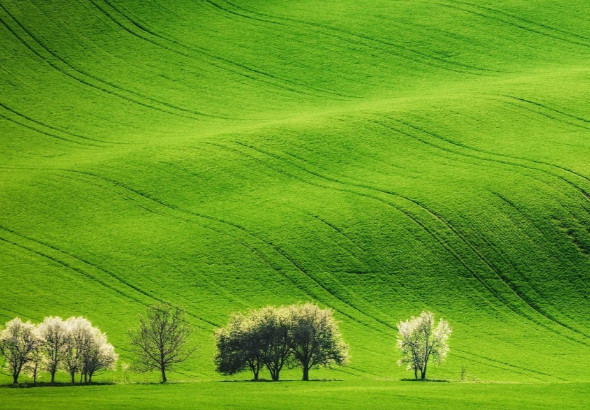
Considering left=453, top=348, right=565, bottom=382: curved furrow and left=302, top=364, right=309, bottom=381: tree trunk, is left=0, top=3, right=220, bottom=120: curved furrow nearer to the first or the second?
left=453, top=348, right=565, bottom=382: curved furrow

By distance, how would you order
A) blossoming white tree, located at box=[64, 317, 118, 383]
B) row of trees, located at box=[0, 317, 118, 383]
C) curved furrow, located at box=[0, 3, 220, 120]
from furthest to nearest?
curved furrow, located at box=[0, 3, 220, 120]
blossoming white tree, located at box=[64, 317, 118, 383]
row of trees, located at box=[0, 317, 118, 383]

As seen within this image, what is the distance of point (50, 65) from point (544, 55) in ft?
171

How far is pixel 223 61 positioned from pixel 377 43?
16952mm

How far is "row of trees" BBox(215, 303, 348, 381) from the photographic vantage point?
4919 centimetres

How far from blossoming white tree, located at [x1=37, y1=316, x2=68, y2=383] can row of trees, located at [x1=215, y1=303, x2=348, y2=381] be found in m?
8.68

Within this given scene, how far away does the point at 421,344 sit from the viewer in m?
51.2

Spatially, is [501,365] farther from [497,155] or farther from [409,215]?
[497,155]

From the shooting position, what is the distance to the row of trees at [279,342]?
161 feet

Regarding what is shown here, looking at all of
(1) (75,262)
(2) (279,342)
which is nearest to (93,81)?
(1) (75,262)

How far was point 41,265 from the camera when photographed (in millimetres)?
61938

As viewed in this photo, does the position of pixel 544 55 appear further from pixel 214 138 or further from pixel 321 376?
pixel 321 376

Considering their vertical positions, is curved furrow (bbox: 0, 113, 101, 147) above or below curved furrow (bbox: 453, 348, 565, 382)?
above

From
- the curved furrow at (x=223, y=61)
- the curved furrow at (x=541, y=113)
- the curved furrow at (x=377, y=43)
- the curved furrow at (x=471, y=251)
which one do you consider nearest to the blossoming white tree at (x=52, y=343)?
the curved furrow at (x=471, y=251)

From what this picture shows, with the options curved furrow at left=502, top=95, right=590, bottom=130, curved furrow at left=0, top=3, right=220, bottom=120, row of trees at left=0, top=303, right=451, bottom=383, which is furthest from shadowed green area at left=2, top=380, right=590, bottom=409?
curved furrow at left=0, top=3, right=220, bottom=120
